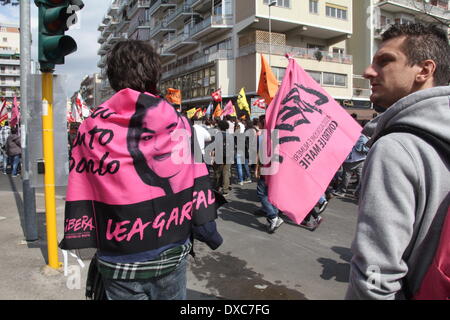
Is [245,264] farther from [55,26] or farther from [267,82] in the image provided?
[55,26]

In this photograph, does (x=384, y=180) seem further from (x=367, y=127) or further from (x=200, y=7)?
(x=200, y=7)

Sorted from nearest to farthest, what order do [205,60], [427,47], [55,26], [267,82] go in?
1. [427,47]
2. [55,26]
3. [267,82]
4. [205,60]

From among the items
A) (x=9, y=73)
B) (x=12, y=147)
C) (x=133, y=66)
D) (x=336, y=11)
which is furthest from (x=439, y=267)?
(x=9, y=73)

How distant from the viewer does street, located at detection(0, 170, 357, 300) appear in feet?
11.8

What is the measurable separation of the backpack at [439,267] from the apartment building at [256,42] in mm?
26600

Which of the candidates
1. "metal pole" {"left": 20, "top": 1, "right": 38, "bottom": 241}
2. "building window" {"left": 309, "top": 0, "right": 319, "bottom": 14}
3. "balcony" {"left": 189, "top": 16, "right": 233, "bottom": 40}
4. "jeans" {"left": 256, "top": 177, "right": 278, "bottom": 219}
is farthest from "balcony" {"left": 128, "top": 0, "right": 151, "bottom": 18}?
"jeans" {"left": 256, "top": 177, "right": 278, "bottom": 219}

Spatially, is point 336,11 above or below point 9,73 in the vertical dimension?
below

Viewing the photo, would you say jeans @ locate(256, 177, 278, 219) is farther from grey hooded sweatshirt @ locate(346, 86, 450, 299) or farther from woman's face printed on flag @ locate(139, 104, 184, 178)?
grey hooded sweatshirt @ locate(346, 86, 450, 299)

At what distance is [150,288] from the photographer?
1775 mm

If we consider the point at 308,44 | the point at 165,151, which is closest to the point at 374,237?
the point at 165,151

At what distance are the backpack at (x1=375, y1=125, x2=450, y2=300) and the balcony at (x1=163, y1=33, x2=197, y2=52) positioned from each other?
3605 cm

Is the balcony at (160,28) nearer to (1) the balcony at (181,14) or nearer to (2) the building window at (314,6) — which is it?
(1) the balcony at (181,14)

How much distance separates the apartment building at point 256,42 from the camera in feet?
91.9

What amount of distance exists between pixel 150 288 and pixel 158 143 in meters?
0.73
